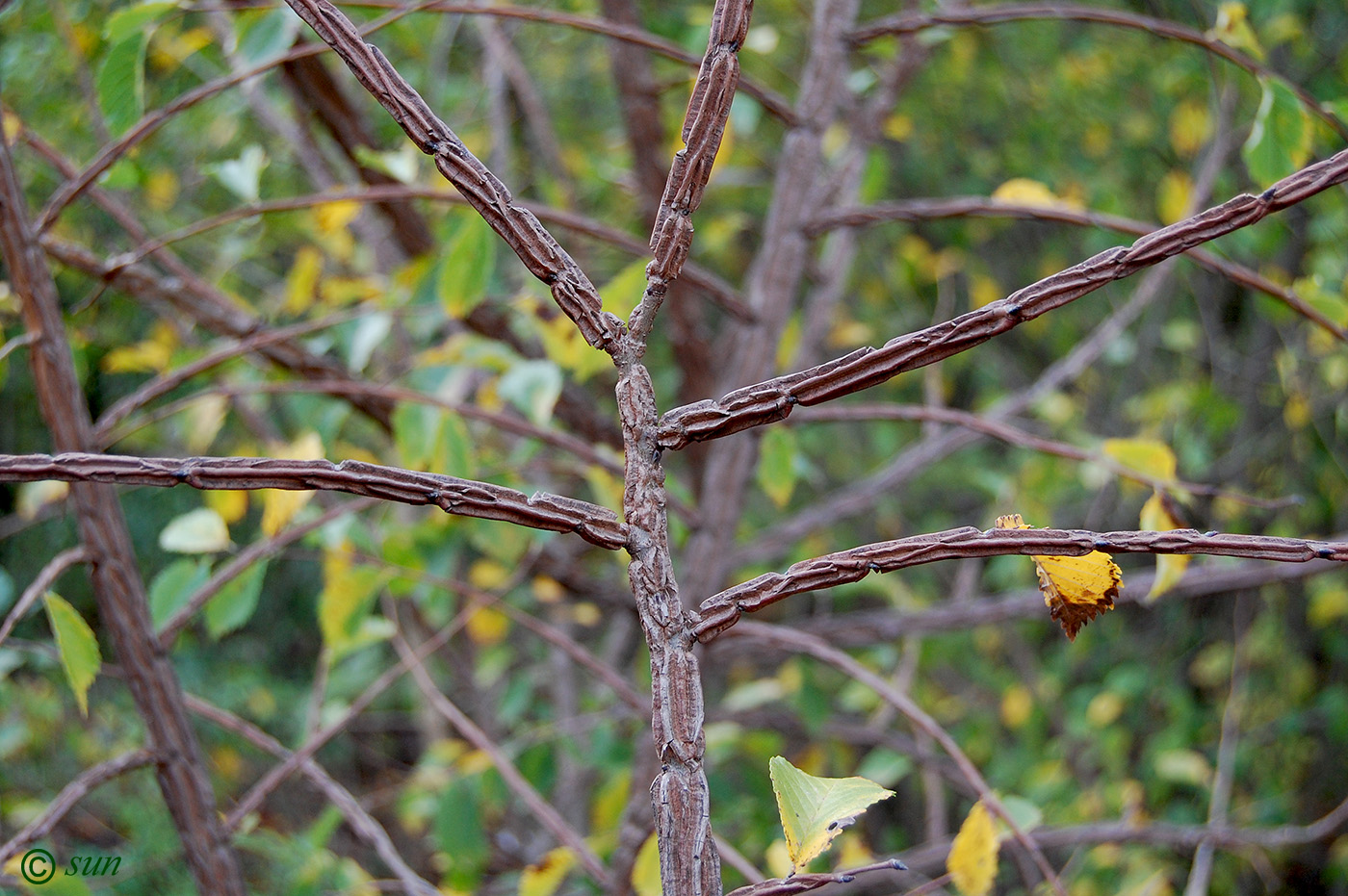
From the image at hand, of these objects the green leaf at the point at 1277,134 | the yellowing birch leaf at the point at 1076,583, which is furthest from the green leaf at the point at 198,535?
the green leaf at the point at 1277,134

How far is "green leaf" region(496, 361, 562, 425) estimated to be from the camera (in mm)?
675

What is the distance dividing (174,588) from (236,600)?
0.04m

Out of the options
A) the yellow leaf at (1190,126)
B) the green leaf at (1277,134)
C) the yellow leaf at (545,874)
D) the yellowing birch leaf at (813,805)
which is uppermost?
the yellow leaf at (1190,126)

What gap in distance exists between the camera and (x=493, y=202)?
319 millimetres

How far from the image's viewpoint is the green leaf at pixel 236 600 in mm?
613

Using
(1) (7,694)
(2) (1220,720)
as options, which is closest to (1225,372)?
(2) (1220,720)

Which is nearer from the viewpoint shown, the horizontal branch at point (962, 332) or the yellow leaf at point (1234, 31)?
the horizontal branch at point (962, 332)

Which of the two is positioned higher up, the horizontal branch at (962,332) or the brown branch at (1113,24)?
the brown branch at (1113,24)

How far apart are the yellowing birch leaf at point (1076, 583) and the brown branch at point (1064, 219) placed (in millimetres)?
216

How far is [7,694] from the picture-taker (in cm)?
118

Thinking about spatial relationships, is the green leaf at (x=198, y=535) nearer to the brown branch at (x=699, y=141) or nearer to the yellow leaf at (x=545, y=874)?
the yellow leaf at (x=545, y=874)

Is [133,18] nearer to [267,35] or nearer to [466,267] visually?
[267,35]

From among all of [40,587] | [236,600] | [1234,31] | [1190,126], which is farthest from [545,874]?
[1190,126]

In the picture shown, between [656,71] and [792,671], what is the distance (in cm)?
87
